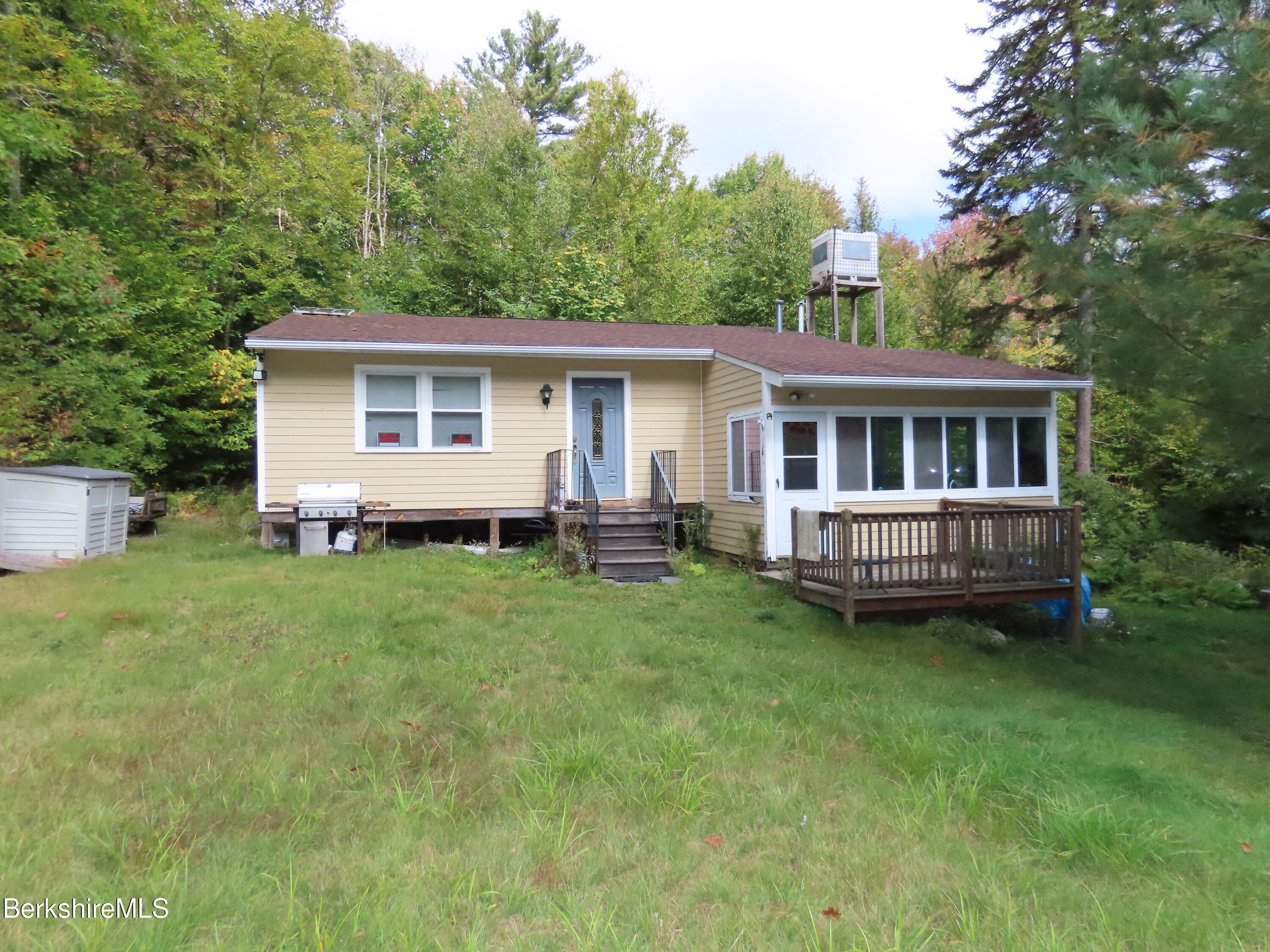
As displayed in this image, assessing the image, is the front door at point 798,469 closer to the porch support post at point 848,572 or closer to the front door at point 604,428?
the porch support post at point 848,572

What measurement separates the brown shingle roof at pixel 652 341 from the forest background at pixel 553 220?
145 centimetres

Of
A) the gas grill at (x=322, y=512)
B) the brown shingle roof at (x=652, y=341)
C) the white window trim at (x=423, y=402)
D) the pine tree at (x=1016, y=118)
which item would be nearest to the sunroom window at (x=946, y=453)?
the brown shingle roof at (x=652, y=341)

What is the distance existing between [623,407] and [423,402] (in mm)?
3163

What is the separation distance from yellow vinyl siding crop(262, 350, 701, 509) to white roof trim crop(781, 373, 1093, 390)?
9.63ft

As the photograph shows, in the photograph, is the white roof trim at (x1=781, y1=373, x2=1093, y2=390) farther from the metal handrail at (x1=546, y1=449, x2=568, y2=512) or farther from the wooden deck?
the metal handrail at (x1=546, y1=449, x2=568, y2=512)

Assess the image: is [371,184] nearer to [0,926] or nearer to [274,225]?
[274,225]

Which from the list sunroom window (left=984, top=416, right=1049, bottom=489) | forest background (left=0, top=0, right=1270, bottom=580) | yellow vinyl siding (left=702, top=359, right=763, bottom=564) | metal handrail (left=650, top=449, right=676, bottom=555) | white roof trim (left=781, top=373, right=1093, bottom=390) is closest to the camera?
forest background (left=0, top=0, right=1270, bottom=580)

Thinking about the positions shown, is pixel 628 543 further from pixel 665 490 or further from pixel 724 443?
pixel 724 443

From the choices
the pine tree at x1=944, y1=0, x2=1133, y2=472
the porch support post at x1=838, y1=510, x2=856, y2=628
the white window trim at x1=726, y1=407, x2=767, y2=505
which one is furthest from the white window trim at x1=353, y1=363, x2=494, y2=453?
the pine tree at x1=944, y1=0, x2=1133, y2=472

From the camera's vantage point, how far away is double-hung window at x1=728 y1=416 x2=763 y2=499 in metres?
9.84

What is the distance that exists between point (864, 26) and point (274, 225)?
15.7 metres

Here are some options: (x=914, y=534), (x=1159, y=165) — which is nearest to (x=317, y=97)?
(x=914, y=534)

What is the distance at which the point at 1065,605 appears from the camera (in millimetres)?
8523

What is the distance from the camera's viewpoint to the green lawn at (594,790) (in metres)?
2.54
